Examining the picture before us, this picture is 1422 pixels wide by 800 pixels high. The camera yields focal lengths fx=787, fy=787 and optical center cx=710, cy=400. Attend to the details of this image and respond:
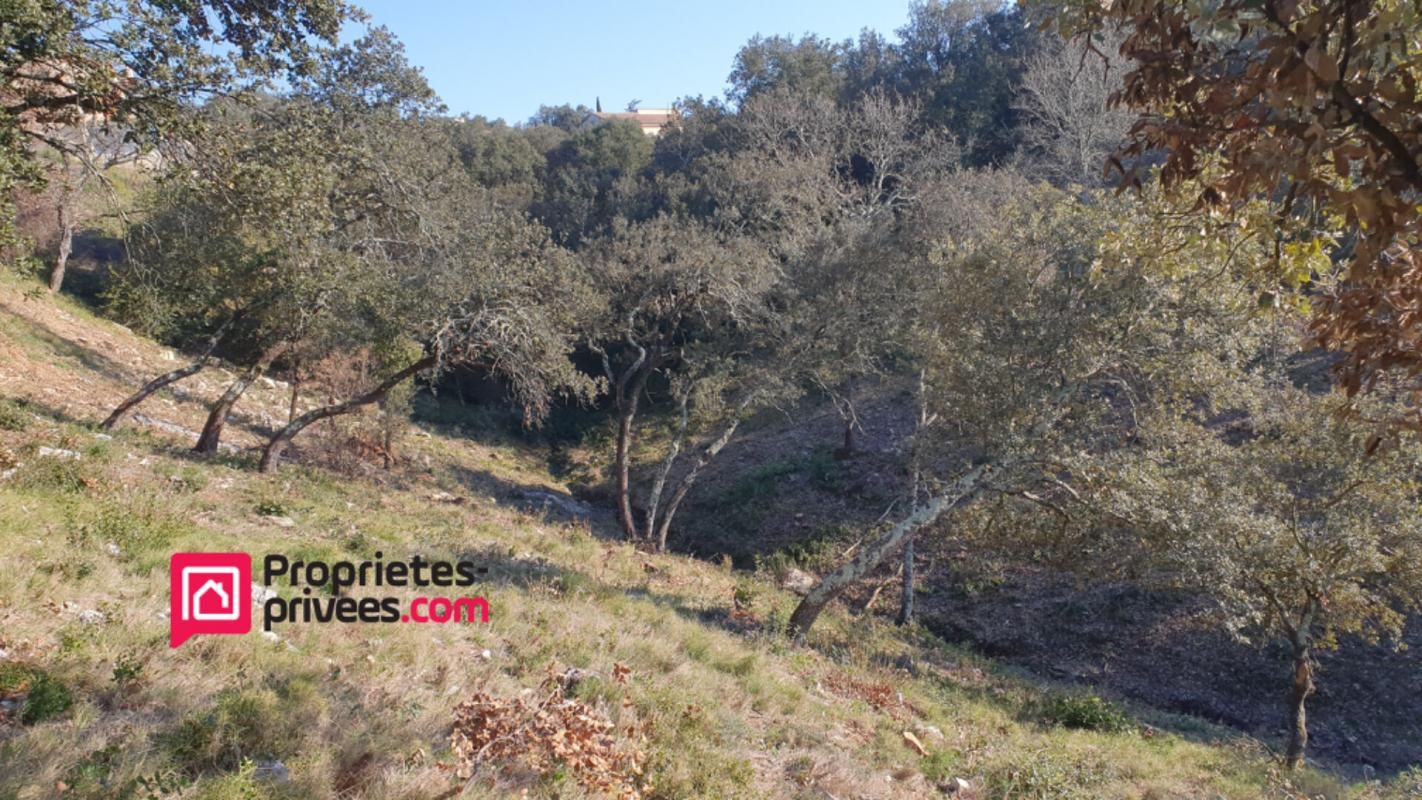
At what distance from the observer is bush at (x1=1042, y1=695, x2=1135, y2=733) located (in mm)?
9477

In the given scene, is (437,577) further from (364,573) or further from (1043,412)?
(1043,412)

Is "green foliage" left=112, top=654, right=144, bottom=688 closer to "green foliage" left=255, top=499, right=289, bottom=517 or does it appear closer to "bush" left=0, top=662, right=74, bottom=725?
"bush" left=0, top=662, right=74, bottom=725

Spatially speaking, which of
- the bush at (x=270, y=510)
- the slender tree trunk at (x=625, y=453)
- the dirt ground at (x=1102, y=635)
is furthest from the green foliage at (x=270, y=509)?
the dirt ground at (x=1102, y=635)

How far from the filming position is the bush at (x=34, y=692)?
12.3 ft

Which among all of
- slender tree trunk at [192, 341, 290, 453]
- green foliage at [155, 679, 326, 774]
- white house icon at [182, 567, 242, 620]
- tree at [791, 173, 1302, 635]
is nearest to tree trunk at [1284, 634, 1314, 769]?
tree at [791, 173, 1302, 635]

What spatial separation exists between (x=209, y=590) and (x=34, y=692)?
194 cm

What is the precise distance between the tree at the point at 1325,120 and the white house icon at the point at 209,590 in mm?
6196

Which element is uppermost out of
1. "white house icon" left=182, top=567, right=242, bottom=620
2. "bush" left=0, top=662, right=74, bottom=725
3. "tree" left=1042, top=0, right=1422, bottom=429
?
"tree" left=1042, top=0, right=1422, bottom=429

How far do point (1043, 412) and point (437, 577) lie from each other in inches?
281

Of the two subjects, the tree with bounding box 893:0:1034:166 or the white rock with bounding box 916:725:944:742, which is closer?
the white rock with bounding box 916:725:944:742

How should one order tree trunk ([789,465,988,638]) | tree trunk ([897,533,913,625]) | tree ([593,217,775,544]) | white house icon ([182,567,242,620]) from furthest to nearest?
1. tree ([593,217,775,544])
2. tree trunk ([897,533,913,625])
3. tree trunk ([789,465,988,638])
4. white house icon ([182,567,242,620])

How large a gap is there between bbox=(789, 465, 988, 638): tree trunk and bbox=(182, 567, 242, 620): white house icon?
6638mm

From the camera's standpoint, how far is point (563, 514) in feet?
64.1

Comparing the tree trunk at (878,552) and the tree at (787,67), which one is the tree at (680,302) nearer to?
the tree trunk at (878,552)
